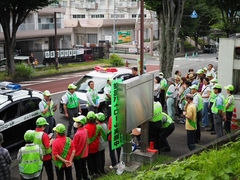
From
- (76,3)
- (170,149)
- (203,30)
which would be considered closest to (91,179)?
(170,149)

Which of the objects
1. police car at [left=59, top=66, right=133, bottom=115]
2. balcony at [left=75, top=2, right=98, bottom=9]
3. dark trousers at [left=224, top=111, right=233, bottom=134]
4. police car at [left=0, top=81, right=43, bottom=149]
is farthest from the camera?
balcony at [left=75, top=2, right=98, bottom=9]

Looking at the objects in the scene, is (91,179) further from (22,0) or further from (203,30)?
(203,30)

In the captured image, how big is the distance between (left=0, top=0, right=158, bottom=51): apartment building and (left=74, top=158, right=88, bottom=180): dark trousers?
104 feet

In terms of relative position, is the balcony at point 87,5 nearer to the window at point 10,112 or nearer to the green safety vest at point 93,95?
the green safety vest at point 93,95

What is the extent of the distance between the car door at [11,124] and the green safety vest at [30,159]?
245 cm

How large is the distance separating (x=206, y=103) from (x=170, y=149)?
2751 mm

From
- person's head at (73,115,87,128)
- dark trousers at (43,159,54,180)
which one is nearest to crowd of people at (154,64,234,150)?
person's head at (73,115,87,128)

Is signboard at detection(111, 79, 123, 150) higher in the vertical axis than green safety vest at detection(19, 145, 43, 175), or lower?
higher

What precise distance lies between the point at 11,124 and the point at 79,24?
2175 inches

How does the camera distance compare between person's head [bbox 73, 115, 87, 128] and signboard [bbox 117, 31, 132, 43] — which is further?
signboard [bbox 117, 31, 132, 43]

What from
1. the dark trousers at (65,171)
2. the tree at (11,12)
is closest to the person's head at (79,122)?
the dark trousers at (65,171)

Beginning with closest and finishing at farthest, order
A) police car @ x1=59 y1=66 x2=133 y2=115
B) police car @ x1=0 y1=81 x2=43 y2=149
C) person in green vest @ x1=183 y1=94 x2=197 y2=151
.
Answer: person in green vest @ x1=183 y1=94 x2=197 y2=151, police car @ x1=0 y1=81 x2=43 y2=149, police car @ x1=59 y1=66 x2=133 y2=115

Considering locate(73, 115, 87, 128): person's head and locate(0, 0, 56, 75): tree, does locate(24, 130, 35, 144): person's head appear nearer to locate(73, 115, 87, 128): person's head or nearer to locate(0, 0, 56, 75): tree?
locate(73, 115, 87, 128): person's head

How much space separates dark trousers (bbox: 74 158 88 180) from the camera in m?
7.37
